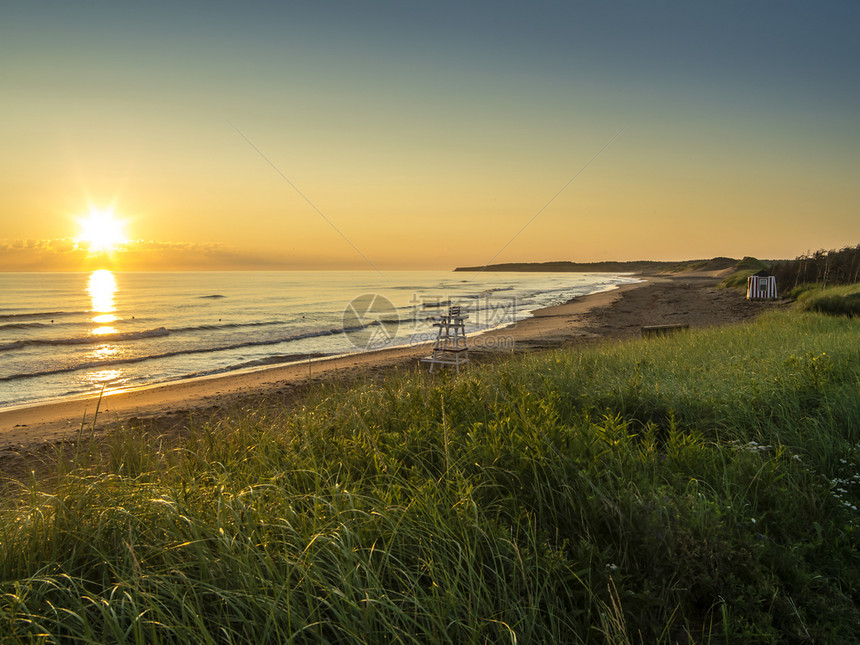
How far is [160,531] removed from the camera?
2.82 metres

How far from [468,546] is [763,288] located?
3104 cm

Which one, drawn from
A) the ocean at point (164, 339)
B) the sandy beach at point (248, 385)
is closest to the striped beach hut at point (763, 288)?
the sandy beach at point (248, 385)

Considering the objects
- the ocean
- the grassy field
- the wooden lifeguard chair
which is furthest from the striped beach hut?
the grassy field

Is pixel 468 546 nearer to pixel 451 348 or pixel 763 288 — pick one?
pixel 451 348

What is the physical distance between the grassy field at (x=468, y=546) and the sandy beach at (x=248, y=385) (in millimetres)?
1005

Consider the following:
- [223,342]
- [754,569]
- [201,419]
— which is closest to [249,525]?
[754,569]

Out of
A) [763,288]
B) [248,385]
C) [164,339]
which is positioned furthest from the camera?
[763,288]

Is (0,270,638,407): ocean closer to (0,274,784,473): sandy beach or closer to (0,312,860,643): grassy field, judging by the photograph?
(0,274,784,473): sandy beach

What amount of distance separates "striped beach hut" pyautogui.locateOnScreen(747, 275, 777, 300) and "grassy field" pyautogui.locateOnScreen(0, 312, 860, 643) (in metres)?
26.9

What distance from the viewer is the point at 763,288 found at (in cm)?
2722

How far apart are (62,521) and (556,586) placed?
9.14ft

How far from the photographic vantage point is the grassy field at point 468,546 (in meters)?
2.21

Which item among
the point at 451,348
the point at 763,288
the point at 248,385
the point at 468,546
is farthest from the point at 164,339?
the point at 763,288

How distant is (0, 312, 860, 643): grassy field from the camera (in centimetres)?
221
